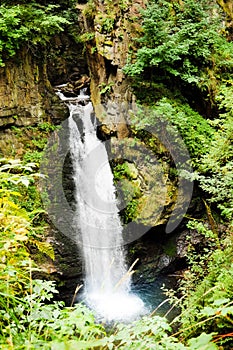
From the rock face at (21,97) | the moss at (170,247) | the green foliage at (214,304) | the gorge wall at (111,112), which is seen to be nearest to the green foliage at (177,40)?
the gorge wall at (111,112)

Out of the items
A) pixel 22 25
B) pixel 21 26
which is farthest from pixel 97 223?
pixel 22 25

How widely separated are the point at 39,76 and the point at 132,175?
4.21 m

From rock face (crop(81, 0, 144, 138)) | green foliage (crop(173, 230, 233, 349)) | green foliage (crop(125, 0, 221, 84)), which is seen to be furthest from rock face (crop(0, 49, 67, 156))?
green foliage (crop(173, 230, 233, 349))

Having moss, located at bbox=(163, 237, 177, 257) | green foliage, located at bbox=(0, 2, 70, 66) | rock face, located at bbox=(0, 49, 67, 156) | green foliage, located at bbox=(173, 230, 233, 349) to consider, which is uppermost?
green foliage, located at bbox=(0, 2, 70, 66)

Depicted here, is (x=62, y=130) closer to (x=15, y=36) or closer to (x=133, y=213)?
(x=15, y=36)

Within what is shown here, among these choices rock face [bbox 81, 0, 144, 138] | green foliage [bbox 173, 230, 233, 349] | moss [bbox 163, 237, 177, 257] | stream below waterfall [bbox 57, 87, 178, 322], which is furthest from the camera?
moss [bbox 163, 237, 177, 257]

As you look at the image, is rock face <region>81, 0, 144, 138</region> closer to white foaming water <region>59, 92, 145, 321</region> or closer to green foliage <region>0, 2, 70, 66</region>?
green foliage <region>0, 2, 70, 66</region>

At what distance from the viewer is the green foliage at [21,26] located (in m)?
6.77

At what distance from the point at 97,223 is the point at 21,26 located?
5380 millimetres

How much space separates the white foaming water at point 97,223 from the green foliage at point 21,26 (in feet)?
7.63

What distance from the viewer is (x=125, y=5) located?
720cm

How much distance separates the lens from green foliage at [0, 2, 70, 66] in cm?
677

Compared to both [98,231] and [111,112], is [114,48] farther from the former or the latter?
[98,231]

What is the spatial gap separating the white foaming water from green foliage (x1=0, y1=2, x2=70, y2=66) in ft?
7.63
